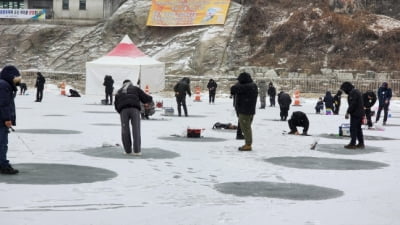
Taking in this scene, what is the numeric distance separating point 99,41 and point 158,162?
5045 centimetres

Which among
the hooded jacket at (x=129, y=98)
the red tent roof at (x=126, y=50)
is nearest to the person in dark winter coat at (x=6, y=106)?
the hooded jacket at (x=129, y=98)

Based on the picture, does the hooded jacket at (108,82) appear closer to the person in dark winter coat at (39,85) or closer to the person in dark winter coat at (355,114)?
the person in dark winter coat at (39,85)

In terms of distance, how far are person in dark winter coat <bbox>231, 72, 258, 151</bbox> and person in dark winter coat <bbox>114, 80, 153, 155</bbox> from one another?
225 cm

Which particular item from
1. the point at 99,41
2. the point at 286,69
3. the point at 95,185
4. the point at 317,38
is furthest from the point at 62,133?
the point at 99,41

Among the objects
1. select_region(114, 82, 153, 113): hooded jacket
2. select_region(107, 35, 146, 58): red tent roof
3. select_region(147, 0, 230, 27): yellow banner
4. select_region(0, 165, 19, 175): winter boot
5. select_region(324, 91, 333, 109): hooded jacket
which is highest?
select_region(147, 0, 230, 27): yellow banner

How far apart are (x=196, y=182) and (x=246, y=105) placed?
15.9 feet

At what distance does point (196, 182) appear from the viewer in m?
9.62

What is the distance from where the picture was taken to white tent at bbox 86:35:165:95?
38.7 meters

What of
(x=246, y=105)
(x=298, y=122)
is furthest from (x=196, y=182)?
(x=298, y=122)

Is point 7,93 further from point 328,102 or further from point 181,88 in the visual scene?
point 328,102

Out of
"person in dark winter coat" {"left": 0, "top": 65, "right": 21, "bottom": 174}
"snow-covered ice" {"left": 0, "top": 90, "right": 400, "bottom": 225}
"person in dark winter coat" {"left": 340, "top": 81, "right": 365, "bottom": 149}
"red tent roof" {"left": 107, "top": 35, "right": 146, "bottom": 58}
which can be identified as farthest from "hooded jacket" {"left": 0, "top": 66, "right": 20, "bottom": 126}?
"red tent roof" {"left": 107, "top": 35, "right": 146, "bottom": 58}

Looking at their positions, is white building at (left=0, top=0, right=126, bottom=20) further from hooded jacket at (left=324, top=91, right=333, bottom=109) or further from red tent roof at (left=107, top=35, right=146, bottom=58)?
hooded jacket at (left=324, top=91, right=333, bottom=109)

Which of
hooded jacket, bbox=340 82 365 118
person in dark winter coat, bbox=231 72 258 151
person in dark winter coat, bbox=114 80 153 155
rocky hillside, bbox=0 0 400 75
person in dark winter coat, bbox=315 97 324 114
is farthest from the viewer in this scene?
rocky hillside, bbox=0 0 400 75

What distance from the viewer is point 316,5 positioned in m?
59.2
